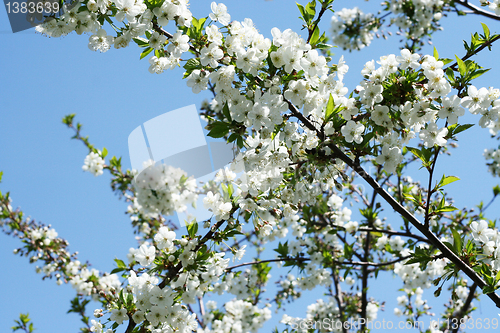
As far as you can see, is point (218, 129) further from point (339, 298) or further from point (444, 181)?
point (339, 298)

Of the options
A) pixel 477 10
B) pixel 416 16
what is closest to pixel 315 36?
pixel 477 10

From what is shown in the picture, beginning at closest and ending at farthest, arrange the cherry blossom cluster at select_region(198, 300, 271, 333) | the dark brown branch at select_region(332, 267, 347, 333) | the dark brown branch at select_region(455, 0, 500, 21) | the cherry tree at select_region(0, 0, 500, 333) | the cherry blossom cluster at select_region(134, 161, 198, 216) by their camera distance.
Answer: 1. the cherry tree at select_region(0, 0, 500, 333)
2. the dark brown branch at select_region(455, 0, 500, 21)
3. the cherry blossom cluster at select_region(134, 161, 198, 216)
4. the dark brown branch at select_region(332, 267, 347, 333)
5. the cherry blossom cluster at select_region(198, 300, 271, 333)

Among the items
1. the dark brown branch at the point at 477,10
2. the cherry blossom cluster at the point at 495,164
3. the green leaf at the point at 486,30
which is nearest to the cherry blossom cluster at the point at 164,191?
the green leaf at the point at 486,30

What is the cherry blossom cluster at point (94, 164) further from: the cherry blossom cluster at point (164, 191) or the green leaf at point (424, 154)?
the green leaf at point (424, 154)

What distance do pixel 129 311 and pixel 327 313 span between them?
4.20 m

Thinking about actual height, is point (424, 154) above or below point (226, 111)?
below

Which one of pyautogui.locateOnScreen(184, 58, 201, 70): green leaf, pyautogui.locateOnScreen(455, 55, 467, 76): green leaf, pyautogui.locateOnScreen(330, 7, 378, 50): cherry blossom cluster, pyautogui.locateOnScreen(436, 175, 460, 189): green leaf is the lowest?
pyautogui.locateOnScreen(436, 175, 460, 189): green leaf

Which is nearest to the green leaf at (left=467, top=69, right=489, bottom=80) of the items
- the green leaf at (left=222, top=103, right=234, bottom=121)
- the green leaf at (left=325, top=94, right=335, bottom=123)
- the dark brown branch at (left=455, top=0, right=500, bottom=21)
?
the green leaf at (left=325, top=94, right=335, bottom=123)

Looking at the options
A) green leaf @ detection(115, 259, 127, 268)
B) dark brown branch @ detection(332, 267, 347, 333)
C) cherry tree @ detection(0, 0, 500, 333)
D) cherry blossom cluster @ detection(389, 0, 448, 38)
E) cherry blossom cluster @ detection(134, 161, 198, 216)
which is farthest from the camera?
cherry blossom cluster @ detection(389, 0, 448, 38)

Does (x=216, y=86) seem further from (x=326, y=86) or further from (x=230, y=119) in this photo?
(x=326, y=86)

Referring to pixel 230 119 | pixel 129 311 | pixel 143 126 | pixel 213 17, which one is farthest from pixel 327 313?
pixel 213 17

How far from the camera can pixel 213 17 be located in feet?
6.91

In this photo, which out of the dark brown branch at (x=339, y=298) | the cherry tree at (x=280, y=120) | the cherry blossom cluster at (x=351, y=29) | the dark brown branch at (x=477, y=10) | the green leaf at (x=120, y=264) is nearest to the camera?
the cherry tree at (x=280, y=120)

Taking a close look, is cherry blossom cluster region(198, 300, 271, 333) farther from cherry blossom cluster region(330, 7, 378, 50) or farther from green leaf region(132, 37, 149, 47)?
cherry blossom cluster region(330, 7, 378, 50)
